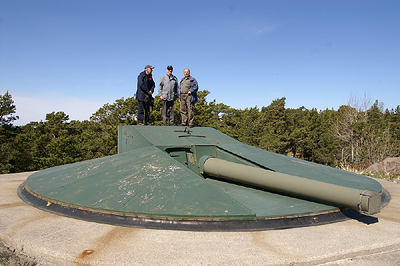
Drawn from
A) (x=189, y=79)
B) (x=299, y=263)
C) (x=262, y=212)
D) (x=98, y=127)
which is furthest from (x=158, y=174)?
(x=98, y=127)

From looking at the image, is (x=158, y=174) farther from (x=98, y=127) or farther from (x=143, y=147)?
(x=98, y=127)

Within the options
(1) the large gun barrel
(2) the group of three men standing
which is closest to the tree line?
(2) the group of three men standing

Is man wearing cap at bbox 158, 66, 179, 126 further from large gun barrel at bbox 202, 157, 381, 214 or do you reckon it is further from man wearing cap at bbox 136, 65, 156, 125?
large gun barrel at bbox 202, 157, 381, 214

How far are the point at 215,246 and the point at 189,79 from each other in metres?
5.27

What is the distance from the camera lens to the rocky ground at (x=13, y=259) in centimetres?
227

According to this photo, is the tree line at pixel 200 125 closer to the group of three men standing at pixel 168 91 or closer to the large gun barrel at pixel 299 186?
the group of three men standing at pixel 168 91

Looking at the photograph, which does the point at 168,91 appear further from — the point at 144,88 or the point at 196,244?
the point at 196,244

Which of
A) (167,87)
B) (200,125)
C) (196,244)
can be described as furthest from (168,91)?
(200,125)

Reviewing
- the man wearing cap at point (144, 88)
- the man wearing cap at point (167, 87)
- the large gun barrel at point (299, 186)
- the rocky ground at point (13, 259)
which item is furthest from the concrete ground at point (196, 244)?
the man wearing cap at point (167, 87)

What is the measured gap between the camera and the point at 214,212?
10.1 feet

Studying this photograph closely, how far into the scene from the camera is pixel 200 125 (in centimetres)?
2180

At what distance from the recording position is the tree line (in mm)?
21594

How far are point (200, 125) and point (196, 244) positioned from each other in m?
19.3

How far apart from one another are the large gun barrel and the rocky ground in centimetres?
268
